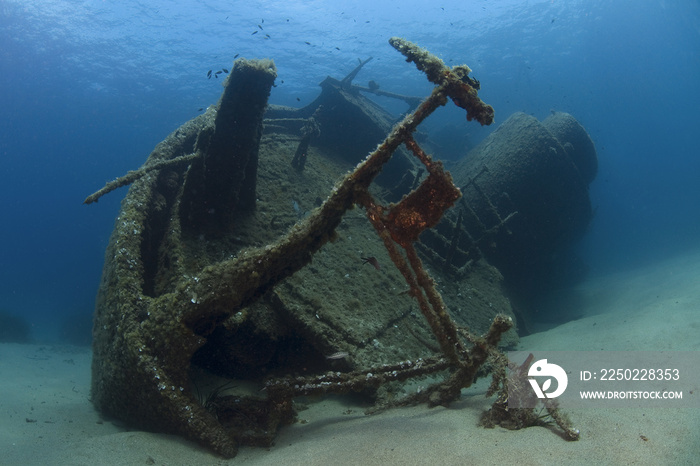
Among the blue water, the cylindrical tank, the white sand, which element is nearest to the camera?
the white sand

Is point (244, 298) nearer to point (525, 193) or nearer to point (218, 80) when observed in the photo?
point (525, 193)

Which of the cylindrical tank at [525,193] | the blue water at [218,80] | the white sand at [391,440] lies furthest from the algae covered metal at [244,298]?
the blue water at [218,80]

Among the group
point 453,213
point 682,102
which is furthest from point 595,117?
point 453,213

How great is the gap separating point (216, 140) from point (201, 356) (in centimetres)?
306

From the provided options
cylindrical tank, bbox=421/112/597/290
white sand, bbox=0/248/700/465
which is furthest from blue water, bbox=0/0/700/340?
white sand, bbox=0/248/700/465

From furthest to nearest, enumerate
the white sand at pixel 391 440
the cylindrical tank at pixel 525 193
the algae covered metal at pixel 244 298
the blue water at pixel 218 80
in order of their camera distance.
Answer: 1. the blue water at pixel 218 80
2. the cylindrical tank at pixel 525 193
3. the algae covered metal at pixel 244 298
4. the white sand at pixel 391 440

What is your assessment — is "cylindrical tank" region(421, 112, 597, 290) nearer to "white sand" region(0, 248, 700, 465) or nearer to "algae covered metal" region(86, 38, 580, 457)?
"algae covered metal" region(86, 38, 580, 457)

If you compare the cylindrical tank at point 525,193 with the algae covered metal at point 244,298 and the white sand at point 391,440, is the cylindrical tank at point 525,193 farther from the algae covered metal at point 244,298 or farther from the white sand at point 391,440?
the white sand at point 391,440

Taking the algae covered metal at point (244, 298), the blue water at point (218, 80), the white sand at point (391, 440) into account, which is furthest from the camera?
the blue water at point (218, 80)

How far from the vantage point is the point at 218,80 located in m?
39.5

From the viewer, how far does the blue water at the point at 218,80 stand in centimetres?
3528

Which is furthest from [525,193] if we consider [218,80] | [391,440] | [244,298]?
[218,80]

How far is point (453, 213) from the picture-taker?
9641 mm

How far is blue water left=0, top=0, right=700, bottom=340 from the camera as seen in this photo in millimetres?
35281
